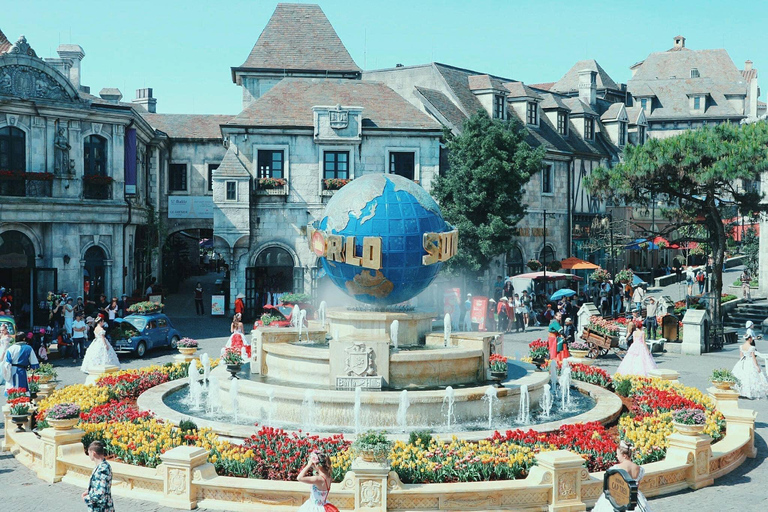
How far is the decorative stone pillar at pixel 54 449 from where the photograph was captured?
505 inches

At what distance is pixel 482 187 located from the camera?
1425 inches

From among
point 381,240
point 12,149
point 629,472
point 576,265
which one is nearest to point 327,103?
point 12,149

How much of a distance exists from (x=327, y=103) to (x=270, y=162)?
172 inches

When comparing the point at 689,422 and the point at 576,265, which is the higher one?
the point at 576,265

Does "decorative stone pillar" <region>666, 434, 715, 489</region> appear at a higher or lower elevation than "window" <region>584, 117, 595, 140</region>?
lower

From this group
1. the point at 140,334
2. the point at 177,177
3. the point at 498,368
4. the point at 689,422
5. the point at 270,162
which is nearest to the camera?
the point at 689,422

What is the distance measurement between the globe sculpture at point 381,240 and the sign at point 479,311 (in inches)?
547

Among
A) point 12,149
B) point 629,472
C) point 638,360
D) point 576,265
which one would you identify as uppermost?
point 12,149

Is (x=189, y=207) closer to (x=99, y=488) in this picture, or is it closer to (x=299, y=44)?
(x=299, y=44)

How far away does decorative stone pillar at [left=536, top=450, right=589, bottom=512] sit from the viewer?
1119 centimetres

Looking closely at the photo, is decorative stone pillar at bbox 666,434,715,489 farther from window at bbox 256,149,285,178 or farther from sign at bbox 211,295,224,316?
window at bbox 256,149,285,178

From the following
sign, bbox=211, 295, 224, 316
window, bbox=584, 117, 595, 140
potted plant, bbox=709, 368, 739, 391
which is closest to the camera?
potted plant, bbox=709, 368, 739, 391

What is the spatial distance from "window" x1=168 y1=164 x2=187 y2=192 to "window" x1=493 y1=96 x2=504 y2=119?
58.2 feet

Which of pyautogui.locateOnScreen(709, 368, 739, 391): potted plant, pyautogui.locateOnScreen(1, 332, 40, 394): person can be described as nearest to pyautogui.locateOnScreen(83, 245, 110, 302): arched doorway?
pyautogui.locateOnScreen(1, 332, 40, 394): person
